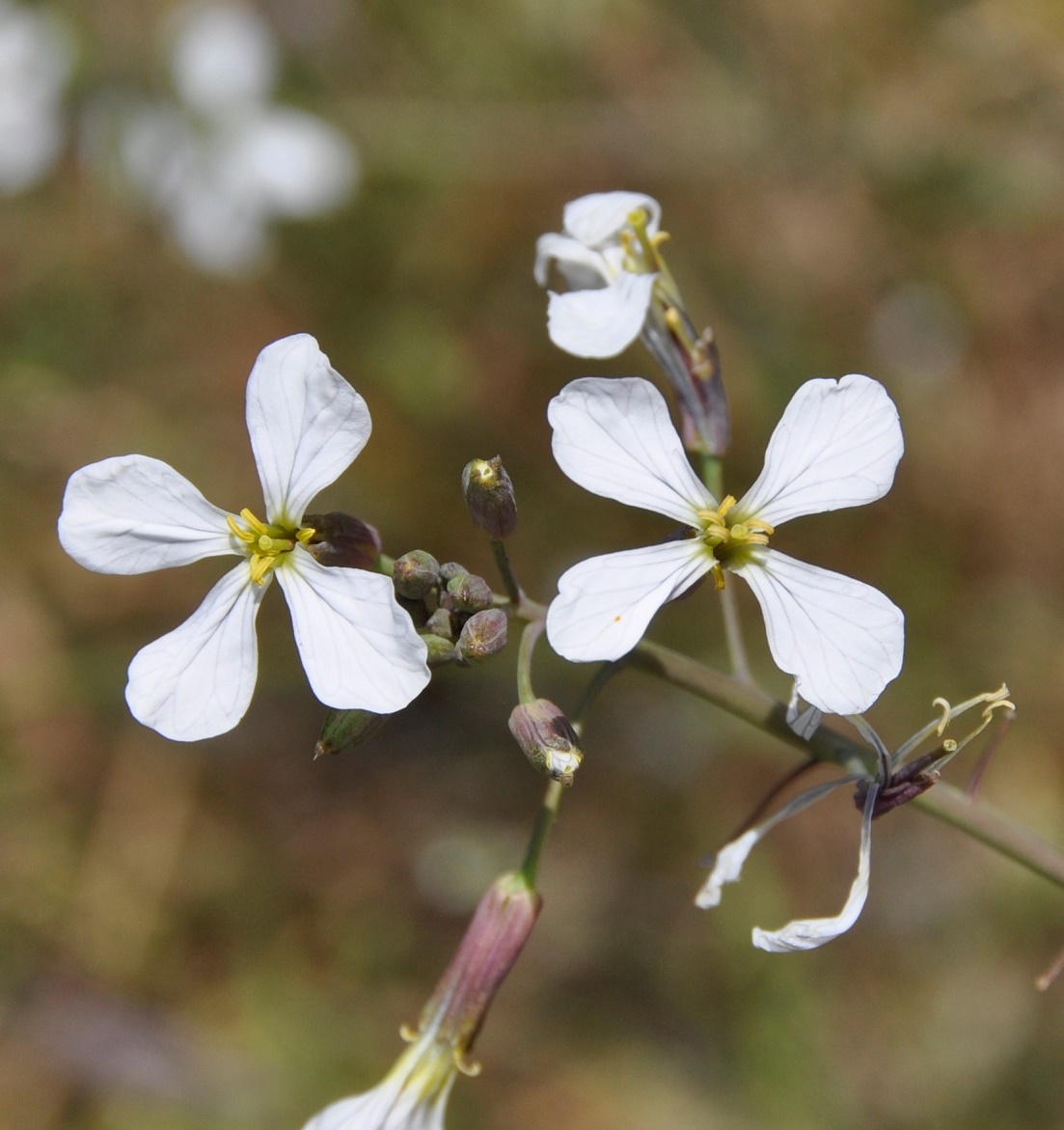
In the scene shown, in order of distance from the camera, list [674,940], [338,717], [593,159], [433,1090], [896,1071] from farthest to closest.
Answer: [593,159], [674,940], [896,1071], [433,1090], [338,717]

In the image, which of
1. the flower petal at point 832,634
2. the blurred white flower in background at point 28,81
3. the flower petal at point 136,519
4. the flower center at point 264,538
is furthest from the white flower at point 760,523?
the blurred white flower in background at point 28,81

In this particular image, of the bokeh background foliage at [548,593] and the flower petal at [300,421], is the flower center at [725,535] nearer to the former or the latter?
the flower petal at [300,421]

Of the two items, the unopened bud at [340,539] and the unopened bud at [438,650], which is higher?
the unopened bud at [340,539]

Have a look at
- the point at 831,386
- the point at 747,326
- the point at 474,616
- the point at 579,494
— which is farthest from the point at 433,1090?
the point at 747,326

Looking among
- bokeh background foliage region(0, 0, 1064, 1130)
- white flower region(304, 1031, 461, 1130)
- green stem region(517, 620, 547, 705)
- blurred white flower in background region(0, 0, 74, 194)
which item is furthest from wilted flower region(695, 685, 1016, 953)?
blurred white flower in background region(0, 0, 74, 194)

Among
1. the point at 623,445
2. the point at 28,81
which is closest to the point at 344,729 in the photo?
the point at 623,445

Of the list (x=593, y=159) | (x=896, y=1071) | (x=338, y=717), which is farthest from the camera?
(x=593, y=159)

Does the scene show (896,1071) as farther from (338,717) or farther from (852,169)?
(852,169)
